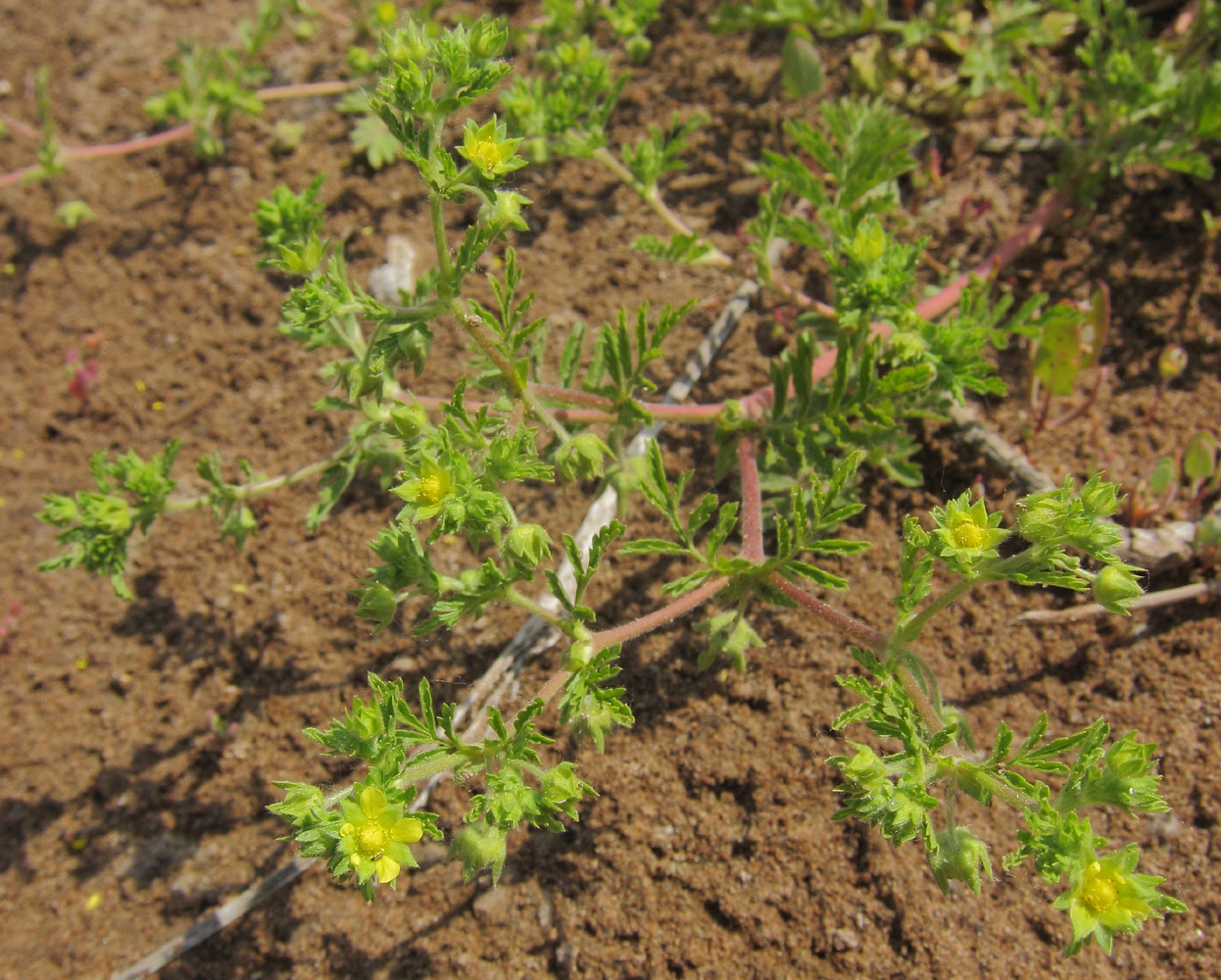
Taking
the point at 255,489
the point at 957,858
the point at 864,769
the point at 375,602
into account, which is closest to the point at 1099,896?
the point at 957,858

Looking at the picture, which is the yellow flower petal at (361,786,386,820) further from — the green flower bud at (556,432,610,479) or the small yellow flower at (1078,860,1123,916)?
the small yellow flower at (1078,860,1123,916)

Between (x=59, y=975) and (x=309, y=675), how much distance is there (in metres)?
1.17

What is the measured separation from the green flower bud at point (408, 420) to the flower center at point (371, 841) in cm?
94

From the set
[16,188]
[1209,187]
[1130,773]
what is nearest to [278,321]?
[16,188]

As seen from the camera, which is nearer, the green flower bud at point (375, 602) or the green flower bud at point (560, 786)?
the green flower bud at point (560, 786)

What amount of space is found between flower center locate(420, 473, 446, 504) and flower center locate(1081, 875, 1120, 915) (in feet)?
5.40

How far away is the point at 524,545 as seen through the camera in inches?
86.9

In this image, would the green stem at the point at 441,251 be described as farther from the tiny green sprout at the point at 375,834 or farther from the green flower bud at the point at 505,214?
the tiny green sprout at the point at 375,834

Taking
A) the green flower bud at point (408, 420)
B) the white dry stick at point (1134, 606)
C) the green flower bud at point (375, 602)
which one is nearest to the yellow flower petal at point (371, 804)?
the green flower bud at point (375, 602)

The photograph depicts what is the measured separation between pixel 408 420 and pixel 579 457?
1.59 ft

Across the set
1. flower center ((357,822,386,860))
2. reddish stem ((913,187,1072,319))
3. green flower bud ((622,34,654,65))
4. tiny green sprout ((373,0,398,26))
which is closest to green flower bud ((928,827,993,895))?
flower center ((357,822,386,860))

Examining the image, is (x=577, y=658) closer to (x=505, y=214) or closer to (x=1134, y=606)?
(x=505, y=214)

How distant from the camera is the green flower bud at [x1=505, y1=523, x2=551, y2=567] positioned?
2203 millimetres

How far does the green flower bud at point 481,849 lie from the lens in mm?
2051
